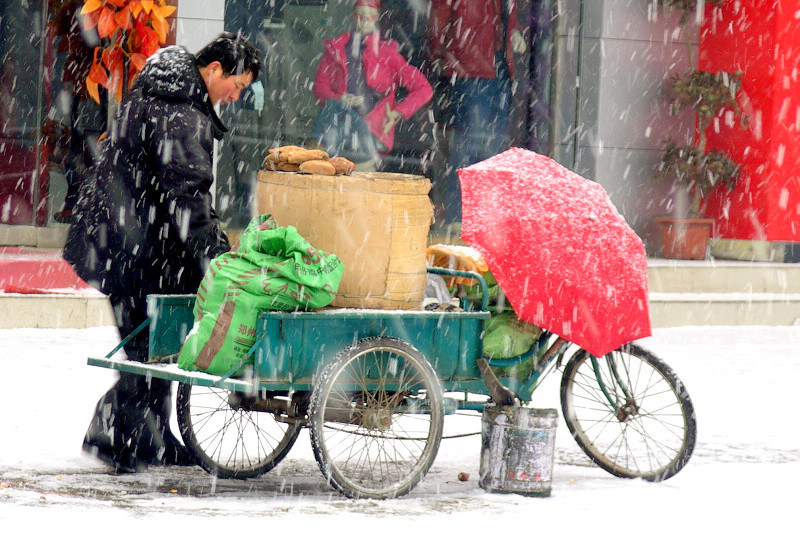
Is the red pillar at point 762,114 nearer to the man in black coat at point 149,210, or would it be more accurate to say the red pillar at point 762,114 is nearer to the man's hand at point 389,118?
the man's hand at point 389,118

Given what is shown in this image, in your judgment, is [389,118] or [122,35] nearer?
[122,35]

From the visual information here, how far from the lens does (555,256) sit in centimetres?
580

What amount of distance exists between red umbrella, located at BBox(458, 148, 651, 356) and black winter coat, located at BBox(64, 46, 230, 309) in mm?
1268

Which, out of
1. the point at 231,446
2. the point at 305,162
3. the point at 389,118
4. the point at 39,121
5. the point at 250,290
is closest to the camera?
the point at 250,290

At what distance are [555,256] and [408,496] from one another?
1315mm

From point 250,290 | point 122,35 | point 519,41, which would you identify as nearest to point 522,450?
point 250,290

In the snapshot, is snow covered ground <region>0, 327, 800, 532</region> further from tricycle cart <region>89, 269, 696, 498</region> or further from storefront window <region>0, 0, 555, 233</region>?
storefront window <region>0, 0, 555, 233</region>

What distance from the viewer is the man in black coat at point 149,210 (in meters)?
5.82

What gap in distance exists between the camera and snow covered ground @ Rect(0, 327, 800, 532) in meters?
5.16

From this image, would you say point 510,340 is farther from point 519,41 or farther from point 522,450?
point 519,41

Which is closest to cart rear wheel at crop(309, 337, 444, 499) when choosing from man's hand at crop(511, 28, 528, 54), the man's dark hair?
the man's dark hair

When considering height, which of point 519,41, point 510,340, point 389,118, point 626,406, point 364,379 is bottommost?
point 626,406

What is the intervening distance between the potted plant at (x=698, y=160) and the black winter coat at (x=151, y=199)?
768 cm

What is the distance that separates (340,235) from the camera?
5641 millimetres
